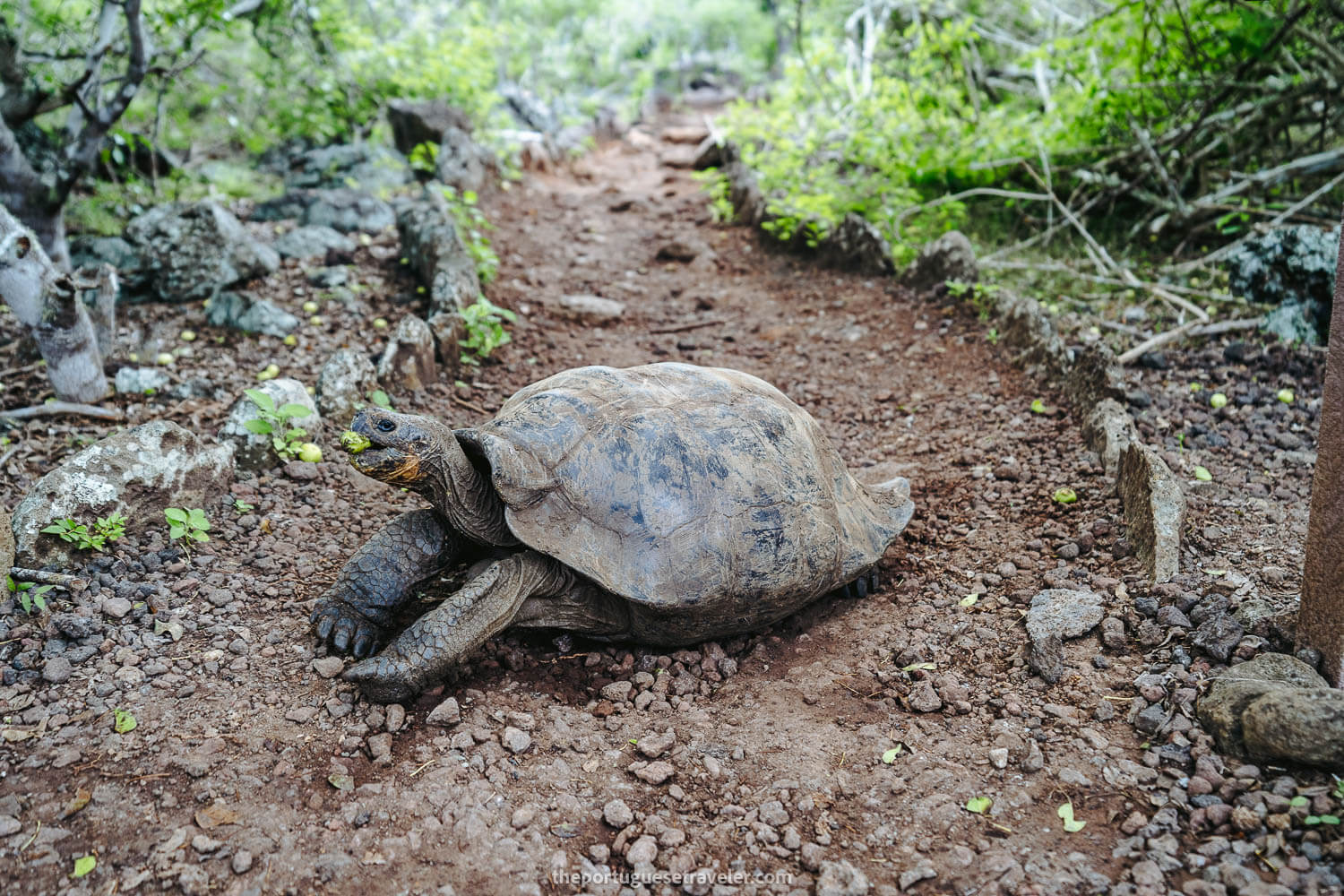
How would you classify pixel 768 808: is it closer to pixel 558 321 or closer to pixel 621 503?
pixel 621 503

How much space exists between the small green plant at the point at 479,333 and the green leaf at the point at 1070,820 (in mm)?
4483

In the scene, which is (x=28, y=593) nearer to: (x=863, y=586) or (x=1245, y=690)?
(x=863, y=586)

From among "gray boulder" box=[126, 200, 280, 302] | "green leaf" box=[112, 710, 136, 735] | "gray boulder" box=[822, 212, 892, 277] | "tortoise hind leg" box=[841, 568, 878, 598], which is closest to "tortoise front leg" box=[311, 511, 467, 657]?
"green leaf" box=[112, 710, 136, 735]

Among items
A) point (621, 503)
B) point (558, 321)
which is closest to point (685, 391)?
point (621, 503)

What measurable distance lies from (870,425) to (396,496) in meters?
2.96

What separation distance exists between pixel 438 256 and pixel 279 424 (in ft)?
9.19

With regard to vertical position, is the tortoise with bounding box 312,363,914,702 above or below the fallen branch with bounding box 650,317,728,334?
above

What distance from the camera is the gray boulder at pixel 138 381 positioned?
4715mm

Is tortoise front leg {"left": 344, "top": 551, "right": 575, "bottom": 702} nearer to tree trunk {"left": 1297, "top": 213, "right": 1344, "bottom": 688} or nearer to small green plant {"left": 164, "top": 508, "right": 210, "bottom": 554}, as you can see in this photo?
small green plant {"left": 164, "top": 508, "right": 210, "bottom": 554}

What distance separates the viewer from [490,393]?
5.46 m

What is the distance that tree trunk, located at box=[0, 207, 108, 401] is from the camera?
4.10 metres

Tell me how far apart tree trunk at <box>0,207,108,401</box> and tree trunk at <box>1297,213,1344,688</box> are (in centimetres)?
541

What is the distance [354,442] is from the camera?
290 centimetres

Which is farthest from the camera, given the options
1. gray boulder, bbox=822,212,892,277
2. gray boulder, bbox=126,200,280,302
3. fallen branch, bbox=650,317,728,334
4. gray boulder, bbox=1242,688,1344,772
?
gray boulder, bbox=822,212,892,277
